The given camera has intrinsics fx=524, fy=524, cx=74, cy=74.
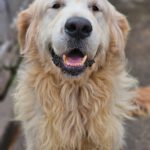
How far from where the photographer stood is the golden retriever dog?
14.8 feet

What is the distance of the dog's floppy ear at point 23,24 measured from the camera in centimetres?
471

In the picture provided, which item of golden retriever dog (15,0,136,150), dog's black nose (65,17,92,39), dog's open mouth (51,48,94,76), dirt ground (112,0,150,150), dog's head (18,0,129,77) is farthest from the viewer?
dirt ground (112,0,150,150)

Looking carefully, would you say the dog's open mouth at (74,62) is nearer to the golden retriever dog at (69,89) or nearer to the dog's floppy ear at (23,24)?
the golden retriever dog at (69,89)

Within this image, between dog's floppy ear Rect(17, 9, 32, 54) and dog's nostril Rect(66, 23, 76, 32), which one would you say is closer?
dog's nostril Rect(66, 23, 76, 32)

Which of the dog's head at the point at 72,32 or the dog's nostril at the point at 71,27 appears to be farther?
the dog's head at the point at 72,32

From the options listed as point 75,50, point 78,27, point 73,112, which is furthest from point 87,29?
point 73,112

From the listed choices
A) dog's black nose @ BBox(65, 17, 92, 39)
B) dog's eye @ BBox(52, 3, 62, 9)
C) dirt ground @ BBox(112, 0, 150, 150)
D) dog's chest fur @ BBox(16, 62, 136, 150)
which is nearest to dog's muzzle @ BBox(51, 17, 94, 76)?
dog's black nose @ BBox(65, 17, 92, 39)

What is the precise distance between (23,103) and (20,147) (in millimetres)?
770

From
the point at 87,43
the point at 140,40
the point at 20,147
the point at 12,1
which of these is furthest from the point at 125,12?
the point at 87,43

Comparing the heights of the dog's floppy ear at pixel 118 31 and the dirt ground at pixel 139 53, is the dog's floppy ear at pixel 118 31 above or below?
above

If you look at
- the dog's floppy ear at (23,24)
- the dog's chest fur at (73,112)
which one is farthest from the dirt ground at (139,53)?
the dog's floppy ear at (23,24)

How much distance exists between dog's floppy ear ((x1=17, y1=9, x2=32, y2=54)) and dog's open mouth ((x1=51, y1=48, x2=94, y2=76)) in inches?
21.8

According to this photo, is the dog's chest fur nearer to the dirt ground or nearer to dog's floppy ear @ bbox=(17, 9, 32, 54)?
dog's floppy ear @ bbox=(17, 9, 32, 54)

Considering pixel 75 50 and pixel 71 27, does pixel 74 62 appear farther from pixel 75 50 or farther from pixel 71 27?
pixel 71 27
